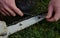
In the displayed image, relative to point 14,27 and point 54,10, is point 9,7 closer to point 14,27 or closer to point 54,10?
point 14,27

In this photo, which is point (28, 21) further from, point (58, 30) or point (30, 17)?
point (58, 30)

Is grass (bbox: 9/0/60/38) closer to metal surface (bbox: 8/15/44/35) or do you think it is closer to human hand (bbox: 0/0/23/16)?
metal surface (bbox: 8/15/44/35)

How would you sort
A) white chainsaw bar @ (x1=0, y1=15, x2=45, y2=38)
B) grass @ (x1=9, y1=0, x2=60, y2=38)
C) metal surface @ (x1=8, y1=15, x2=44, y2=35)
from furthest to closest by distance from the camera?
Result: 1. grass @ (x1=9, y1=0, x2=60, y2=38)
2. metal surface @ (x1=8, y1=15, x2=44, y2=35)
3. white chainsaw bar @ (x1=0, y1=15, x2=45, y2=38)

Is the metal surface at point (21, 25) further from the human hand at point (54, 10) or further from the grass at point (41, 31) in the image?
the human hand at point (54, 10)

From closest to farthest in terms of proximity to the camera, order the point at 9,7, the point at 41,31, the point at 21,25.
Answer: the point at 9,7 → the point at 21,25 → the point at 41,31

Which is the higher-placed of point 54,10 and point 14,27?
point 54,10

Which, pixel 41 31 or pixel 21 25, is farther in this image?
pixel 41 31

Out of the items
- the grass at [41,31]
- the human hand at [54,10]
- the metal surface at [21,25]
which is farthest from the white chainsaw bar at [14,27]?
the human hand at [54,10]

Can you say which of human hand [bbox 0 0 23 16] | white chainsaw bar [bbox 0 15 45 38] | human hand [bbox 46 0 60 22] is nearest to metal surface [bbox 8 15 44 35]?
white chainsaw bar [bbox 0 15 45 38]

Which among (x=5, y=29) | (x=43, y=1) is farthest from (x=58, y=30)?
(x=5, y=29)

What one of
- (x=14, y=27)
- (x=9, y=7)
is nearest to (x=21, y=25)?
(x=14, y=27)

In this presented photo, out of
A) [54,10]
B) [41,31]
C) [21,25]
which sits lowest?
[41,31]

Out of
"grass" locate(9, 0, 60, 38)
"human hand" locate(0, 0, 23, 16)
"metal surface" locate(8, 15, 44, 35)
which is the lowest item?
"grass" locate(9, 0, 60, 38)

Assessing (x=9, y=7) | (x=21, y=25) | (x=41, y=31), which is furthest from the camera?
(x=41, y=31)
